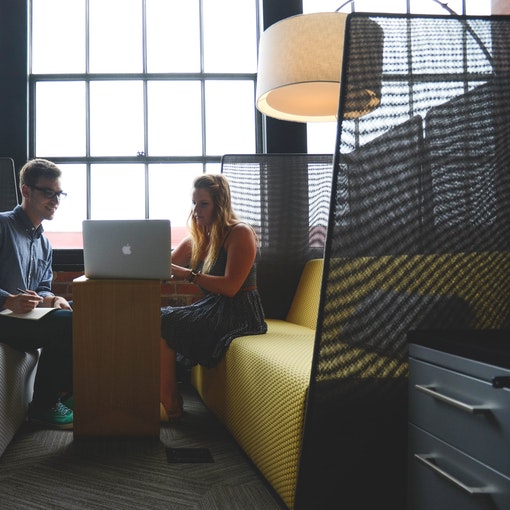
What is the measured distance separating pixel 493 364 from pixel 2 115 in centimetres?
337

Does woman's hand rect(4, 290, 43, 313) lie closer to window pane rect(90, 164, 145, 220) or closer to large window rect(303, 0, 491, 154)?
window pane rect(90, 164, 145, 220)

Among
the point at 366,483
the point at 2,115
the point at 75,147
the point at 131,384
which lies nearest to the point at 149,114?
the point at 75,147

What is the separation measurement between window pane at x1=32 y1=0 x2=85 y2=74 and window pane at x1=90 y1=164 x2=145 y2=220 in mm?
635

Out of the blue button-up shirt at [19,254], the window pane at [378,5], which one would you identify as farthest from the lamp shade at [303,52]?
the window pane at [378,5]

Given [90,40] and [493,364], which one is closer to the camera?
[493,364]

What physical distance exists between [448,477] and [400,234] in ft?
1.74

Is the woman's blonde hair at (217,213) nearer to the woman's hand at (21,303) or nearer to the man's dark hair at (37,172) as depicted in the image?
the man's dark hair at (37,172)

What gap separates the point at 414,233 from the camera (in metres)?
1.44

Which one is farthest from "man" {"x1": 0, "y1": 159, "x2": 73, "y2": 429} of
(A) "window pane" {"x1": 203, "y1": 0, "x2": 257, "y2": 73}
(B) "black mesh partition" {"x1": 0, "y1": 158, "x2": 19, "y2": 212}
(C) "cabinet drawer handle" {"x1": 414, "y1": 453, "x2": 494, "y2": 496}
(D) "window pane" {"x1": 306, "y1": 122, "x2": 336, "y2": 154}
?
(C) "cabinet drawer handle" {"x1": 414, "y1": 453, "x2": 494, "y2": 496}

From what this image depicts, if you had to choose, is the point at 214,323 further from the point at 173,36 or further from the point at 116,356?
the point at 173,36

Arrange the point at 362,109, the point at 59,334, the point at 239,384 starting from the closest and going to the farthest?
the point at 362,109 → the point at 239,384 → the point at 59,334

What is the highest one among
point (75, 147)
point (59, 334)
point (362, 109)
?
point (75, 147)

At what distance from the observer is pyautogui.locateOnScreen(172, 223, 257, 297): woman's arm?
2760mm

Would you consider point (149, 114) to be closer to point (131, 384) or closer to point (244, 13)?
point (244, 13)
